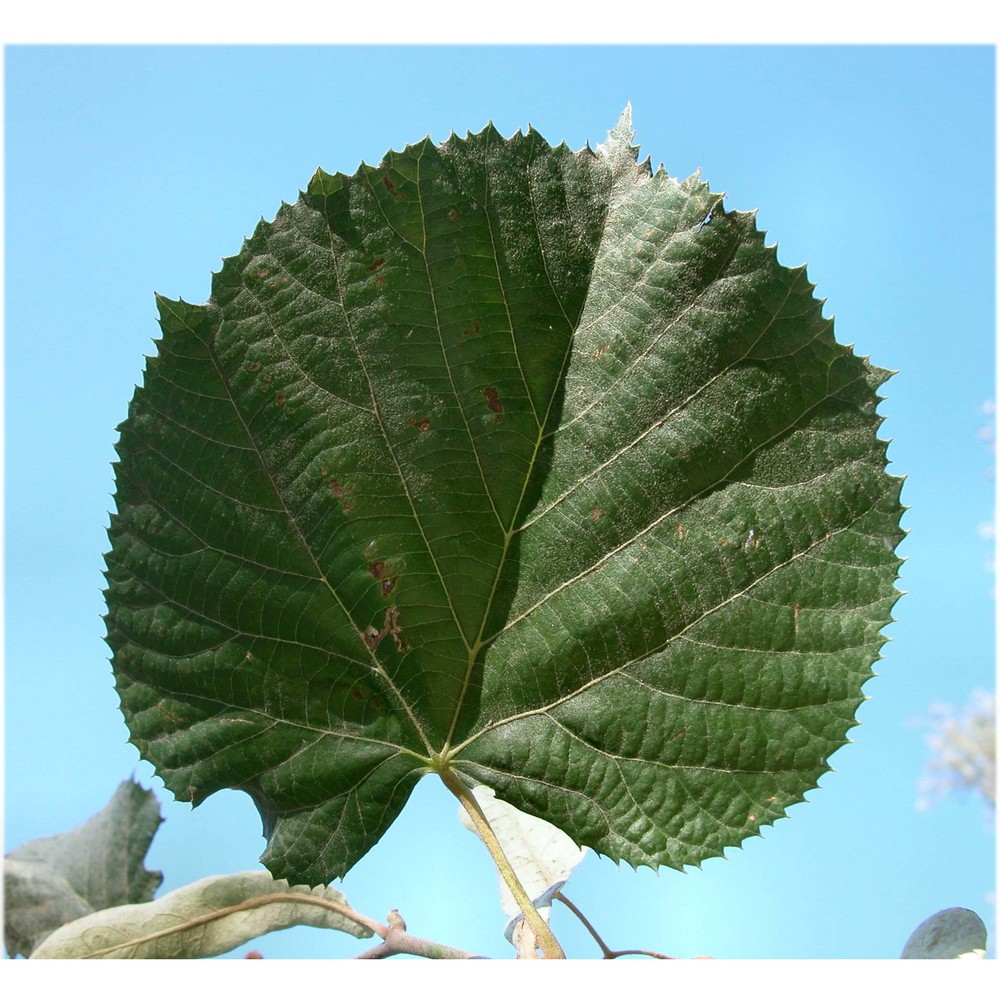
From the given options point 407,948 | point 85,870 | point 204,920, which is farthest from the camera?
point 85,870

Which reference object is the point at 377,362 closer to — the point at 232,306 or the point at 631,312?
the point at 232,306

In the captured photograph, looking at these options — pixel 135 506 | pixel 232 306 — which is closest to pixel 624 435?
pixel 232 306

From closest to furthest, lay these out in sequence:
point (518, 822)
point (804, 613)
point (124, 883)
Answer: point (804, 613)
point (518, 822)
point (124, 883)

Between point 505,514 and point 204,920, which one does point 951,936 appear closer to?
point 505,514

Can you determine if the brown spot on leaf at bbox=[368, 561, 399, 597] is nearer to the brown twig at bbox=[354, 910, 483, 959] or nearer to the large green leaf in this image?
the large green leaf

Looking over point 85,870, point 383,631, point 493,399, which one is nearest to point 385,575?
point 383,631

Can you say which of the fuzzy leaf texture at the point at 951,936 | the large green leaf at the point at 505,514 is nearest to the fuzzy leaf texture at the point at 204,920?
the large green leaf at the point at 505,514

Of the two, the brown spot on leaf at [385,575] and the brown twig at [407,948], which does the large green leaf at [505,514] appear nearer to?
the brown spot on leaf at [385,575]
